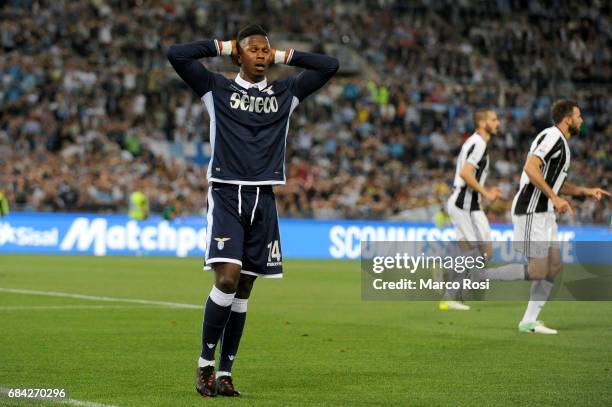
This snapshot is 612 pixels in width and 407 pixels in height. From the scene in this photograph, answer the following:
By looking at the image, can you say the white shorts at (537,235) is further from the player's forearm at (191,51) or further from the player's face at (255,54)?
the player's forearm at (191,51)

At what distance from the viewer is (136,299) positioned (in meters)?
17.2

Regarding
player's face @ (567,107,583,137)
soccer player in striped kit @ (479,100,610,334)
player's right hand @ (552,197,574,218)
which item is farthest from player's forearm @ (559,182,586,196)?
player's right hand @ (552,197,574,218)

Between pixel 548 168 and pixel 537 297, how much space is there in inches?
55.3

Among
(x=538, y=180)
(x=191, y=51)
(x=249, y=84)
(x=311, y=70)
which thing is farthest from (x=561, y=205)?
(x=191, y=51)

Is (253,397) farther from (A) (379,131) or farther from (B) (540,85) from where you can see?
(B) (540,85)

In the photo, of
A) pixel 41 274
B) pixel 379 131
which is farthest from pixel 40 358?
pixel 379 131

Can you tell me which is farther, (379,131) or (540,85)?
(540,85)

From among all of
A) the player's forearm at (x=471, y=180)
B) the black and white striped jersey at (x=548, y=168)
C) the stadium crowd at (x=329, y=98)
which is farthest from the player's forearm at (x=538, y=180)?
the stadium crowd at (x=329, y=98)

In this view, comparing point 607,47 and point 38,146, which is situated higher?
point 607,47

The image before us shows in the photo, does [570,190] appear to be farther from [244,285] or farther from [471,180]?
[244,285]

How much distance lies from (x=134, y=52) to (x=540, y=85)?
13501 millimetres

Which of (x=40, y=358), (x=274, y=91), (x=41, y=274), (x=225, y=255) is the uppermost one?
(x=274, y=91)

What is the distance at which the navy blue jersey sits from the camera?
8367 millimetres

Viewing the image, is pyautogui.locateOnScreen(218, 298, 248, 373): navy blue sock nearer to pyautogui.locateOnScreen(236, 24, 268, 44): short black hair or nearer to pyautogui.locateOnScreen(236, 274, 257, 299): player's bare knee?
pyautogui.locateOnScreen(236, 274, 257, 299): player's bare knee
